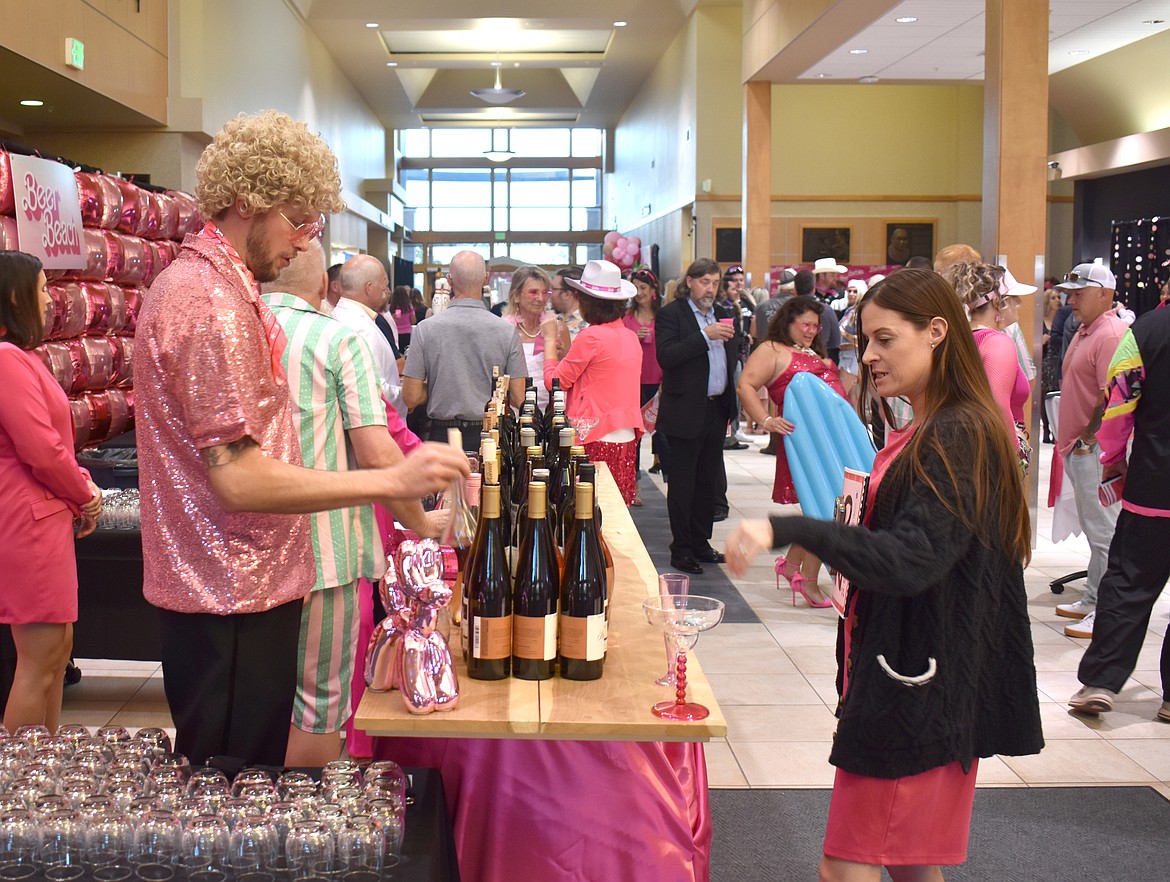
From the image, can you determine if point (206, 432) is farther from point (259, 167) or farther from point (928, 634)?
point (928, 634)

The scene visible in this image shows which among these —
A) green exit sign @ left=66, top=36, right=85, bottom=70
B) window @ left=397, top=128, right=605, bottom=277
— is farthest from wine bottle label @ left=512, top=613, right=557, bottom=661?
window @ left=397, top=128, right=605, bottom=277

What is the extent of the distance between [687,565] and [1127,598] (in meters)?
2.78

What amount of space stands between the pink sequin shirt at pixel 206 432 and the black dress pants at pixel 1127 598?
2999 mm

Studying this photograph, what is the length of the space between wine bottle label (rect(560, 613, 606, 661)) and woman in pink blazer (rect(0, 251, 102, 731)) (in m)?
1.84

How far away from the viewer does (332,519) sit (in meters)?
2.35

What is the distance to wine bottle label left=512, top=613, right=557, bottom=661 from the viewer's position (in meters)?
1.98

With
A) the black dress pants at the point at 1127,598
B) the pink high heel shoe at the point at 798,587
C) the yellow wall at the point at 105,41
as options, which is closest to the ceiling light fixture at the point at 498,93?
the yellow wall at the point at 105,41

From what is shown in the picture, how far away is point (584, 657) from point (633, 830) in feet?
1.78

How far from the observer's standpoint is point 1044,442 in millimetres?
12328

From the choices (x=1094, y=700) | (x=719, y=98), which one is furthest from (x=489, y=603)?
(x=719, y=98)

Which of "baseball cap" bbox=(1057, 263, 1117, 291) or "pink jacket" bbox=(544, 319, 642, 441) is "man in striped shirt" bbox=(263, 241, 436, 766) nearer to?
"pink jacket" bbox=(544, 319, 642, 441)

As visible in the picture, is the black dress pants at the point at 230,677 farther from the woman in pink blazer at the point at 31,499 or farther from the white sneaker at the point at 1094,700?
the white sneaker at the point at 1094,700

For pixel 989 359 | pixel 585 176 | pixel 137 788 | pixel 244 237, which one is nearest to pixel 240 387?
pixel 244 237

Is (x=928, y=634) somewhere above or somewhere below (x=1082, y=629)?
above
